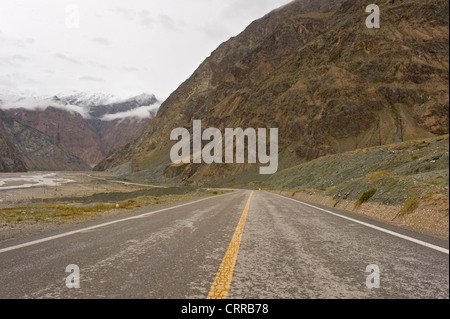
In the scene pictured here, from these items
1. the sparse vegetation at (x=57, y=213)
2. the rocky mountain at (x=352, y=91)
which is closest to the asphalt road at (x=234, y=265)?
the sparse vegetation at (x=57, y=213)

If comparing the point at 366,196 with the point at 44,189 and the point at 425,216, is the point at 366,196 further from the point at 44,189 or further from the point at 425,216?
the point at 44,189

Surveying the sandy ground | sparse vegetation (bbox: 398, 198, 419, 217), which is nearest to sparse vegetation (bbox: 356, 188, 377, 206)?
sparse vegetation (bbox: 398, 198, 419, 217)

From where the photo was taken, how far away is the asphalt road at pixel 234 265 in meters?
3.34

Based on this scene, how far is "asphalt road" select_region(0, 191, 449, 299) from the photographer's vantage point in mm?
3336

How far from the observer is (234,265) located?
14.3 ft

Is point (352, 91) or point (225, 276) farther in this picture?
point (352, 91)

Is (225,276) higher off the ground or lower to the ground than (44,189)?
higher

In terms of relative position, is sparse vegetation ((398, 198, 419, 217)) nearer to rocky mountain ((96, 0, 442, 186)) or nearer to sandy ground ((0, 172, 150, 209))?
sandy ground ((0, 172, 150, 209))

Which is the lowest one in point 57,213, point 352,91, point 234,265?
point 57,213

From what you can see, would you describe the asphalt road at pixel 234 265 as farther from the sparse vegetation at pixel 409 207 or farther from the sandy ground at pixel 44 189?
the sandy ground at pixel 44 189

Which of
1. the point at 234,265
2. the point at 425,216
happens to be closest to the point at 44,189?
the point at 234,265

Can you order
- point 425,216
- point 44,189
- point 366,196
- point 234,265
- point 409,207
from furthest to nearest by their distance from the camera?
point 44,189
point 366,196
point 409,207
point 425,216
point 234,265
